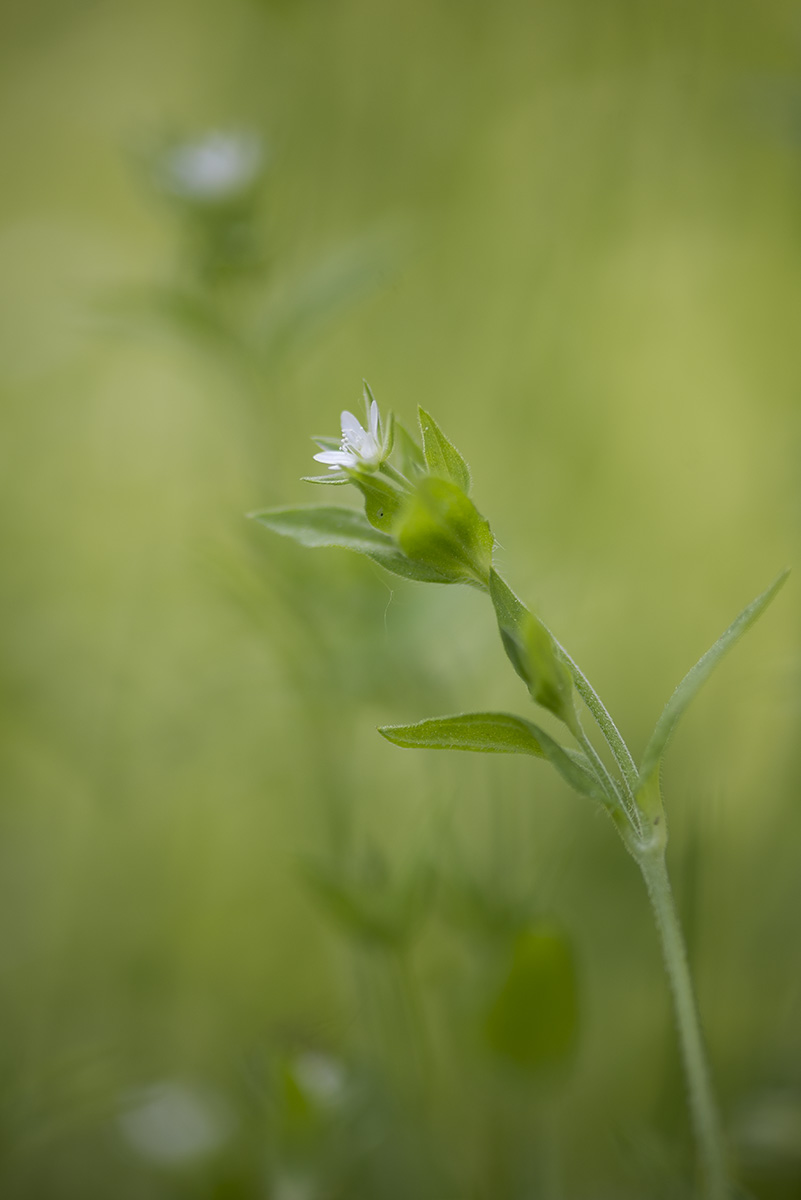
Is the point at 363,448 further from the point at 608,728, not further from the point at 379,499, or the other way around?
the point at 608,728

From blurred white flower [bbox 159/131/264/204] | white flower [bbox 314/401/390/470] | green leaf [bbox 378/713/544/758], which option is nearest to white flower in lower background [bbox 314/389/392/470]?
white flower [bbox 314/401/390/470]

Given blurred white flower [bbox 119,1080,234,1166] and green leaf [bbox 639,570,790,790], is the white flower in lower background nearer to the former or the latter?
green leaf [bbox 639,570,790,790]

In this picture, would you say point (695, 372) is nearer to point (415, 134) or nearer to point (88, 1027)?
point (415, 134)

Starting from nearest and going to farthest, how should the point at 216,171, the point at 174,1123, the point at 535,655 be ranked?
the point at 535,655 → the point at 174,1123 → the point at 216,171

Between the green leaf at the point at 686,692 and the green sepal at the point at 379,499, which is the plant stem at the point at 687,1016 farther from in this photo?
the green sepal at the point at 379,499

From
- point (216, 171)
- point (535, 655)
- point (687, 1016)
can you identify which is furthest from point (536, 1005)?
point (216, 171)

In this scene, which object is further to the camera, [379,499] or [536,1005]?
[536,1005]

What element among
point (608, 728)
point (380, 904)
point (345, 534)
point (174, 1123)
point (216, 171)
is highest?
point (216, 171)
